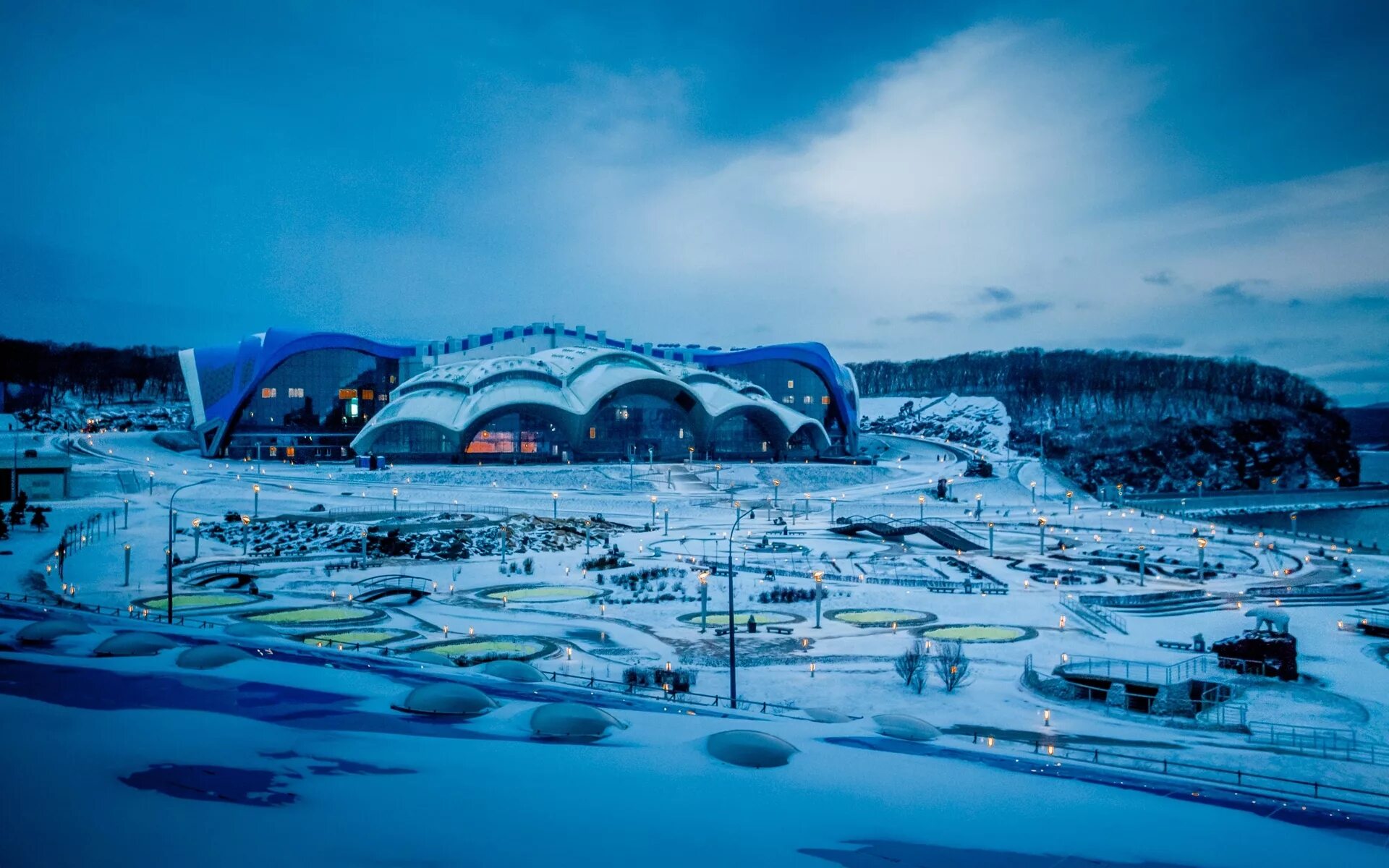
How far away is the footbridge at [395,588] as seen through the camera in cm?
3232

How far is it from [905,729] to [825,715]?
8.59 feet

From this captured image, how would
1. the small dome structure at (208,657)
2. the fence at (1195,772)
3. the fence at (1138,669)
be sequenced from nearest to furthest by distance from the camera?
1. the fence at (1195,772)
2. the small dome structure at (208,657)
3. the fence at (1138,669)

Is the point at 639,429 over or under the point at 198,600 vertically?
over

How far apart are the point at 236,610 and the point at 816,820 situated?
1025 inches

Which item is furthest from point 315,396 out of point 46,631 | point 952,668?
point 952,668

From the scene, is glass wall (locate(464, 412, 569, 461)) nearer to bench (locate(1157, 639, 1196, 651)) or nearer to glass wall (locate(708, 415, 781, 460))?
glass wall (locate(708, 415, 781, 460))

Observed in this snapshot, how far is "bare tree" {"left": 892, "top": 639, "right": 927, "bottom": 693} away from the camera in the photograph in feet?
67.6

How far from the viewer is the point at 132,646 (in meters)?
13.8

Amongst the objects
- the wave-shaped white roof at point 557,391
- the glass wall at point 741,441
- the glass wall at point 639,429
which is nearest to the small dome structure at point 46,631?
the wave-shaped white roof at point 557,391

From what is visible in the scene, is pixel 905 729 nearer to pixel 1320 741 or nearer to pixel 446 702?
pixel 446 702

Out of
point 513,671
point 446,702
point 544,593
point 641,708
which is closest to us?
point 446,702

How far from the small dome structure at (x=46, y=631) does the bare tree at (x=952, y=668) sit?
56.2ft

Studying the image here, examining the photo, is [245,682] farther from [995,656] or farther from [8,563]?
[8,563]

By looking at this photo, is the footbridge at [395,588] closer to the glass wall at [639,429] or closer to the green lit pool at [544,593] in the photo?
the green lit pool at [544,593]
